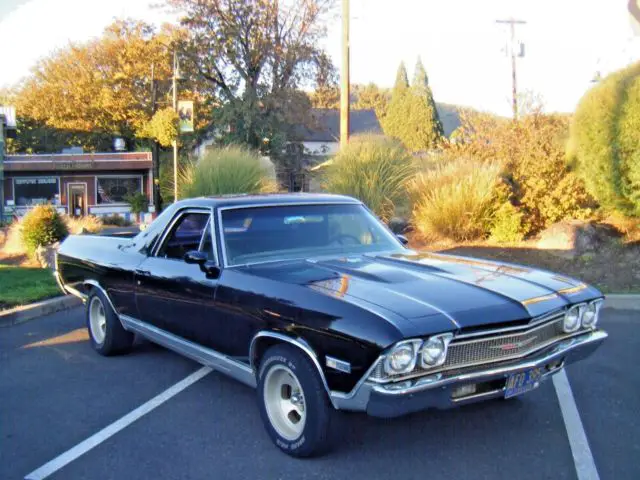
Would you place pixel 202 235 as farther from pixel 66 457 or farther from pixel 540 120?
pixel 540 120

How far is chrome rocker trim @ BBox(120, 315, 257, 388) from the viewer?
439 cm

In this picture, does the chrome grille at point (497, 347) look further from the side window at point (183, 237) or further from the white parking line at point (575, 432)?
the side window at point (183, 237)

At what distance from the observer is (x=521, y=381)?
3.77 metres

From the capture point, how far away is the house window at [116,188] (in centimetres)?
3862

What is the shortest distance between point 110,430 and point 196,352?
807mm

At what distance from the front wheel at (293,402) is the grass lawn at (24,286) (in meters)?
5.75

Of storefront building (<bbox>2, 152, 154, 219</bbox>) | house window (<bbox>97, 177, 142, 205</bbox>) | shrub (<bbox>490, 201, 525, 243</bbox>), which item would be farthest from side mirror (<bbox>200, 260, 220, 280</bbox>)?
house window (<bbox>97, 177, 142, 205</bbox>)

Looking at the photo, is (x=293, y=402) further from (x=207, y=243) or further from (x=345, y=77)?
(x=345, y=77)

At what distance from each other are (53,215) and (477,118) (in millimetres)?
10020

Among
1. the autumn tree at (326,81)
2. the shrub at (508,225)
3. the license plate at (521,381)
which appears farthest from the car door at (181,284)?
the autumn tree at (326,81)

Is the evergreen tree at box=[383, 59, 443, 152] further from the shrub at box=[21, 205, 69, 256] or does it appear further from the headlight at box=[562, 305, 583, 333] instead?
the headlight at box=[562, 305, 583, 333]

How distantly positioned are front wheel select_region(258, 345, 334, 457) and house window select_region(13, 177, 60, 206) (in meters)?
36.2

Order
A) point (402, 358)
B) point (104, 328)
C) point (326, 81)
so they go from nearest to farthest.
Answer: point (402, 358)
point (104, 328)
point (326, 81)

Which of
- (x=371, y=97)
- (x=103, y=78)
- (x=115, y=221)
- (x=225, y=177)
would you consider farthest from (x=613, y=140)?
(x=371, y=97)
